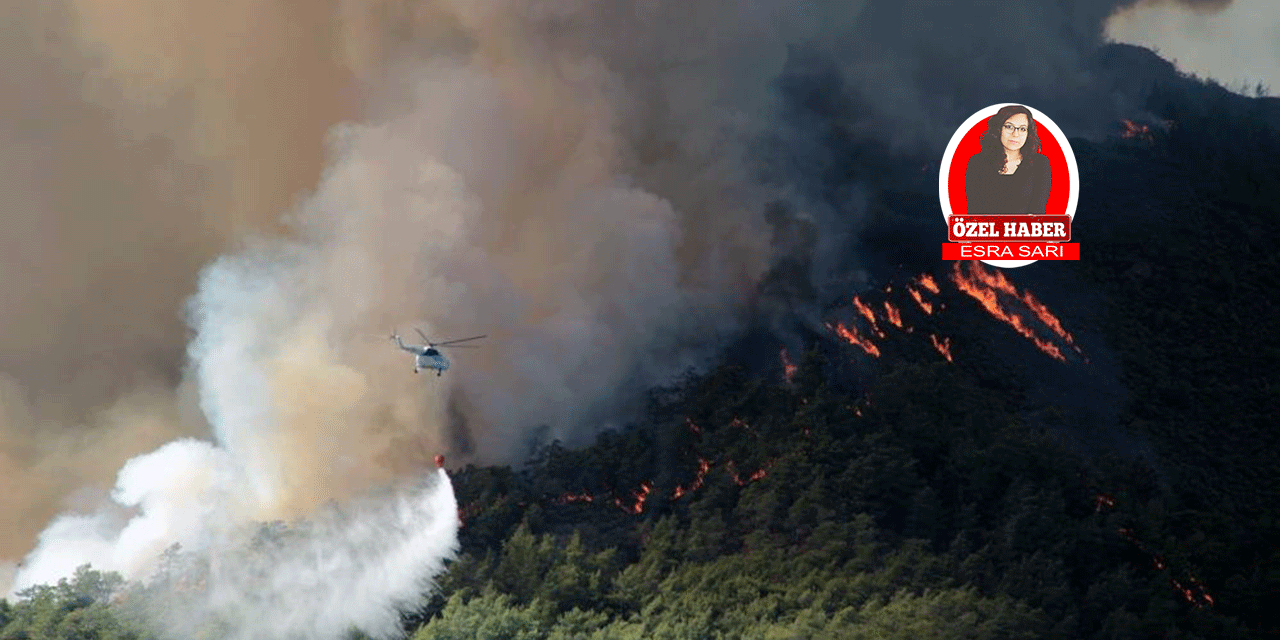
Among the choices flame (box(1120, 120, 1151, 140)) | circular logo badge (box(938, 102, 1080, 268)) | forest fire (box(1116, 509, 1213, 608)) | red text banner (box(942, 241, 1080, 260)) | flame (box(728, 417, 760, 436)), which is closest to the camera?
forest fire (box(1116, 509, 1213, 608))

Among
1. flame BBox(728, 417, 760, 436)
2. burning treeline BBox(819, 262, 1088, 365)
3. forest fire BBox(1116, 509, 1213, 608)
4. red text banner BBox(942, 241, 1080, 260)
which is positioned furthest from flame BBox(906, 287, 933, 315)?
forest fire BBox(1116, 509, 1213, 608)

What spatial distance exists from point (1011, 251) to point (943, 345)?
8.13 m

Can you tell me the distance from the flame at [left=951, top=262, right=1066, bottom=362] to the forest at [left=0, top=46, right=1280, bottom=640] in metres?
0.73

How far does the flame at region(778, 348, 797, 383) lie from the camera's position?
11956 cm

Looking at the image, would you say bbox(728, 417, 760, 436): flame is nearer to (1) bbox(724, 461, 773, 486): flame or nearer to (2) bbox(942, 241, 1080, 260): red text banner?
(1) bbox(724, 461, 773, 486): flame

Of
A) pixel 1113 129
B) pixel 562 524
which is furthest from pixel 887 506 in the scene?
pixel 1113 129

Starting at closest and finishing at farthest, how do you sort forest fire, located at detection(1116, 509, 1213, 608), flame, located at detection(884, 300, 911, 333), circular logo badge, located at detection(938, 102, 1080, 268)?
1. forest fire, located at detection(1116, 509, 1213, 608)
2. circular logo badge, located at detection(938, 102, 1080, 268)
3. flame, located at detection(884, 300, 911, 333)

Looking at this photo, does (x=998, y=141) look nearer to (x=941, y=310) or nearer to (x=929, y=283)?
(x=941, y=310)

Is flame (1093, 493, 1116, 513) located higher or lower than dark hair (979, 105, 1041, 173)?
lower

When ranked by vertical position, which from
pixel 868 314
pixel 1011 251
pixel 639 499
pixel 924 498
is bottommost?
pixel 924 498

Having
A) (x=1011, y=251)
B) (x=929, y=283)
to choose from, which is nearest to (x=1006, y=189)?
(x=1011, y=251)

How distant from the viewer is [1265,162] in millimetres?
161250

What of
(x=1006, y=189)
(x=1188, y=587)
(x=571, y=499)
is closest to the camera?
(x=1188, y=587)

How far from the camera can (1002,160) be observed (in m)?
113
